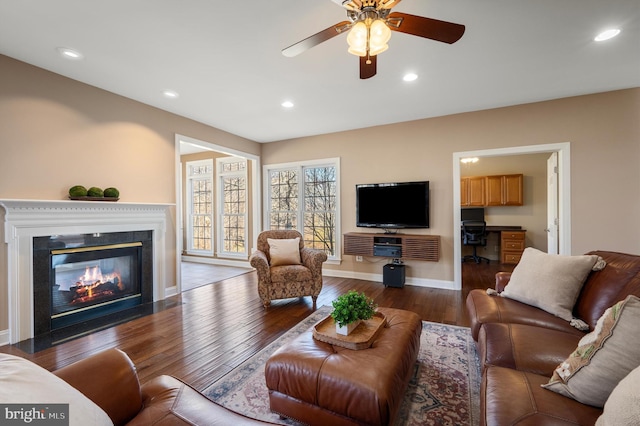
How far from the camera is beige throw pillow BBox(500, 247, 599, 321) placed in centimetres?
189

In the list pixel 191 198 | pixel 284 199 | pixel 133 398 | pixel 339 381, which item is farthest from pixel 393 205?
pixel 191 198

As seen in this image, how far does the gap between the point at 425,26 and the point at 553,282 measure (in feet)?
6.43

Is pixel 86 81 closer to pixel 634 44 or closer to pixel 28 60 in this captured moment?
pixel 28 60

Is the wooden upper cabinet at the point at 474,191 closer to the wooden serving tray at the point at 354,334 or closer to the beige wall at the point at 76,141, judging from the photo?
the wooden serving tray at the point at 354,334

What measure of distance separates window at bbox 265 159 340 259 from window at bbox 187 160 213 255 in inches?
73.2

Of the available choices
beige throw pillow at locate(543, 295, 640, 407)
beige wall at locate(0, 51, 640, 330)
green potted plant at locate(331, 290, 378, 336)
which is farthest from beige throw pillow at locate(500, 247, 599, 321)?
beige wall at locate(0, 51, 640, 330)

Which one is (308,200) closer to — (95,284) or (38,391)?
(95,284)

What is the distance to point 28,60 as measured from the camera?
2691 mm

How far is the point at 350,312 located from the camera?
1.74 m

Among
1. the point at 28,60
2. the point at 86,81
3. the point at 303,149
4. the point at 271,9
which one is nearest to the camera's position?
the point at 271,9

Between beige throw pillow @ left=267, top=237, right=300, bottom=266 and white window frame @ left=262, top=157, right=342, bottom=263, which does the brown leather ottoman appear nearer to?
beige throw pillow @ left=267, top=237, right=300, bottom=266

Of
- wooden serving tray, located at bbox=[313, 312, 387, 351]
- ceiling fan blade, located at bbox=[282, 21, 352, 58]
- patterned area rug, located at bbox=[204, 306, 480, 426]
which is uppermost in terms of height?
ceiling fan blade, located at bbox=[282, 21, 352, 58]

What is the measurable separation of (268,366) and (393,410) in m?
0.70

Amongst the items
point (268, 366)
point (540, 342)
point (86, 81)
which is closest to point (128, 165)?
point (86, 81)
